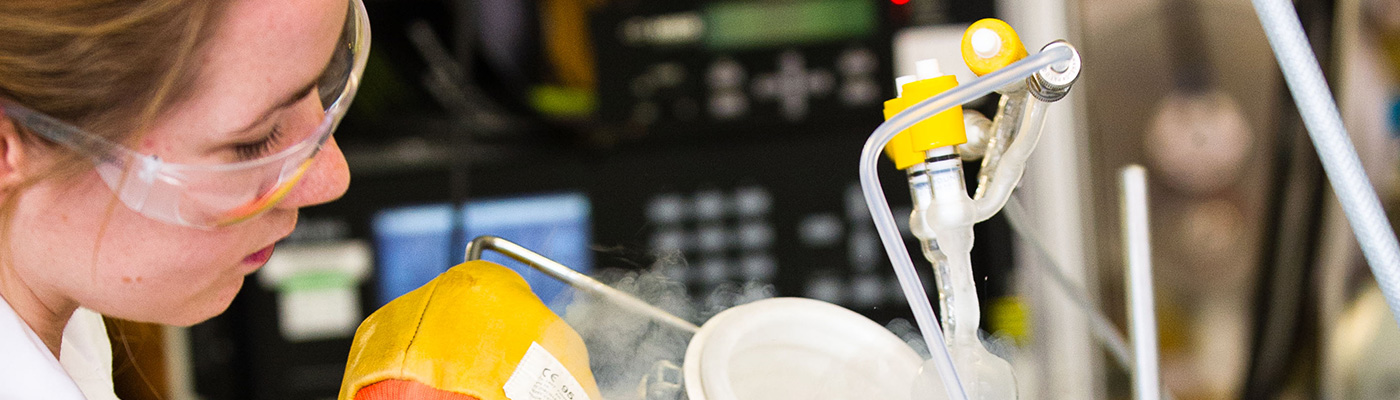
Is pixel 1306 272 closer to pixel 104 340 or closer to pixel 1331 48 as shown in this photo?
pixel 1331 48

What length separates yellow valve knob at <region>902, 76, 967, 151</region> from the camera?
16.1 inches

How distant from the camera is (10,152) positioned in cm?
43

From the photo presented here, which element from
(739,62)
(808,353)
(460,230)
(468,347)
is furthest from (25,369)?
A: (739,62)

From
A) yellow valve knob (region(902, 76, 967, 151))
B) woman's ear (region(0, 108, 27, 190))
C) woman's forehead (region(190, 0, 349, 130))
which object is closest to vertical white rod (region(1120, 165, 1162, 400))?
yellow valve knob (region(902, 76, 967, 151))

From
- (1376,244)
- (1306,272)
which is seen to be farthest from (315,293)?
(1306,272)

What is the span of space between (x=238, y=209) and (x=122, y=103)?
73 millimetres

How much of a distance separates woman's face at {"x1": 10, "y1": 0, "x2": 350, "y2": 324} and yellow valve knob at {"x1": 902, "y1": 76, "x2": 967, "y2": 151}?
312 millimetres

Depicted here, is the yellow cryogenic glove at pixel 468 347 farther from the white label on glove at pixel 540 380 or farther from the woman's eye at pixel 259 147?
the woman's eye at pixel 259 147

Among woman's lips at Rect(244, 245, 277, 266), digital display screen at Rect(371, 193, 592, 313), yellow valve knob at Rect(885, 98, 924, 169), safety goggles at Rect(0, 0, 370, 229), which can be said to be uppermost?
yellow valve knob at Rect(885, 98, 924, 169)

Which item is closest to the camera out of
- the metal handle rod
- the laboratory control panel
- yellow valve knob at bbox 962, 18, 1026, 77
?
yellow valve knob at bbox 962, 18, 1026, 77

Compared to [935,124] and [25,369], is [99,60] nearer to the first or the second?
[25,369]

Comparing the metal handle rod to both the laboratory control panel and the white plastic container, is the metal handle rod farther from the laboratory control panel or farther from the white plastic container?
the laboratory control panel

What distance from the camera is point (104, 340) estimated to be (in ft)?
2.41

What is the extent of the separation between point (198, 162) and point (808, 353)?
1.07 feet
